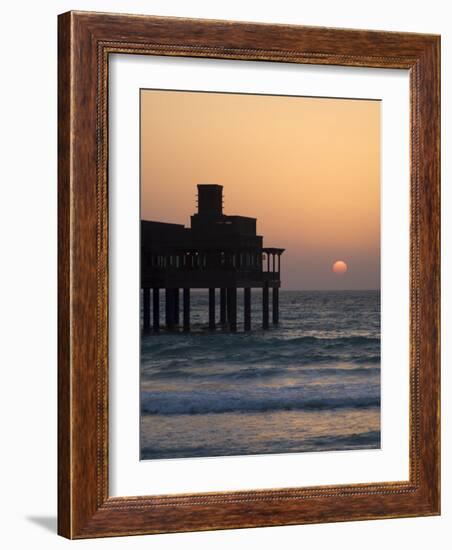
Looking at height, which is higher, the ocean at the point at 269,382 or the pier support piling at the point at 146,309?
the pier support piling at the point at 146,309

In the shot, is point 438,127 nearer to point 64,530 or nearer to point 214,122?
point 214,122

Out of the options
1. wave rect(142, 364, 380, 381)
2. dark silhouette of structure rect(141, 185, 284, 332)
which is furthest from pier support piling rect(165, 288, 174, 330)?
wave rect(142, 364, 380, 381)

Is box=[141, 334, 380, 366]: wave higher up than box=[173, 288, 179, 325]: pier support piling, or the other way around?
box=[173, 288, 179, 325]: pier support piling

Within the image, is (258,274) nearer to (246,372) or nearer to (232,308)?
(232,308)

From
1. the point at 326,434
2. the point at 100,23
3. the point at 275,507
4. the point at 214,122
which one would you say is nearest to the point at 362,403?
the point at 326,434

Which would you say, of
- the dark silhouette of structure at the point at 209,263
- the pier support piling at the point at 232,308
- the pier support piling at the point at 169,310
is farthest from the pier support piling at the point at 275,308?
the pier support piling at the point at 169,310

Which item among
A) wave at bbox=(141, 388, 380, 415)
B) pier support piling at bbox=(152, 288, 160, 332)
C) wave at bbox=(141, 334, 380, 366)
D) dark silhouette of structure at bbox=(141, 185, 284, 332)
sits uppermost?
dark silhouette of structure at bbox=(141, 185, 284, 332)

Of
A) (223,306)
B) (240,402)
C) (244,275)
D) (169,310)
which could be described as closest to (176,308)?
(169,310)

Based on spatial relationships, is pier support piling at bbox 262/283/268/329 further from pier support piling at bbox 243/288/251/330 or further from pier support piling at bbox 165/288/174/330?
pier support piling at bbox 165/288/174/330

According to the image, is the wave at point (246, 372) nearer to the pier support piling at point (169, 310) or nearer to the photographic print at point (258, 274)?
the photographic print at point (258, 274)
